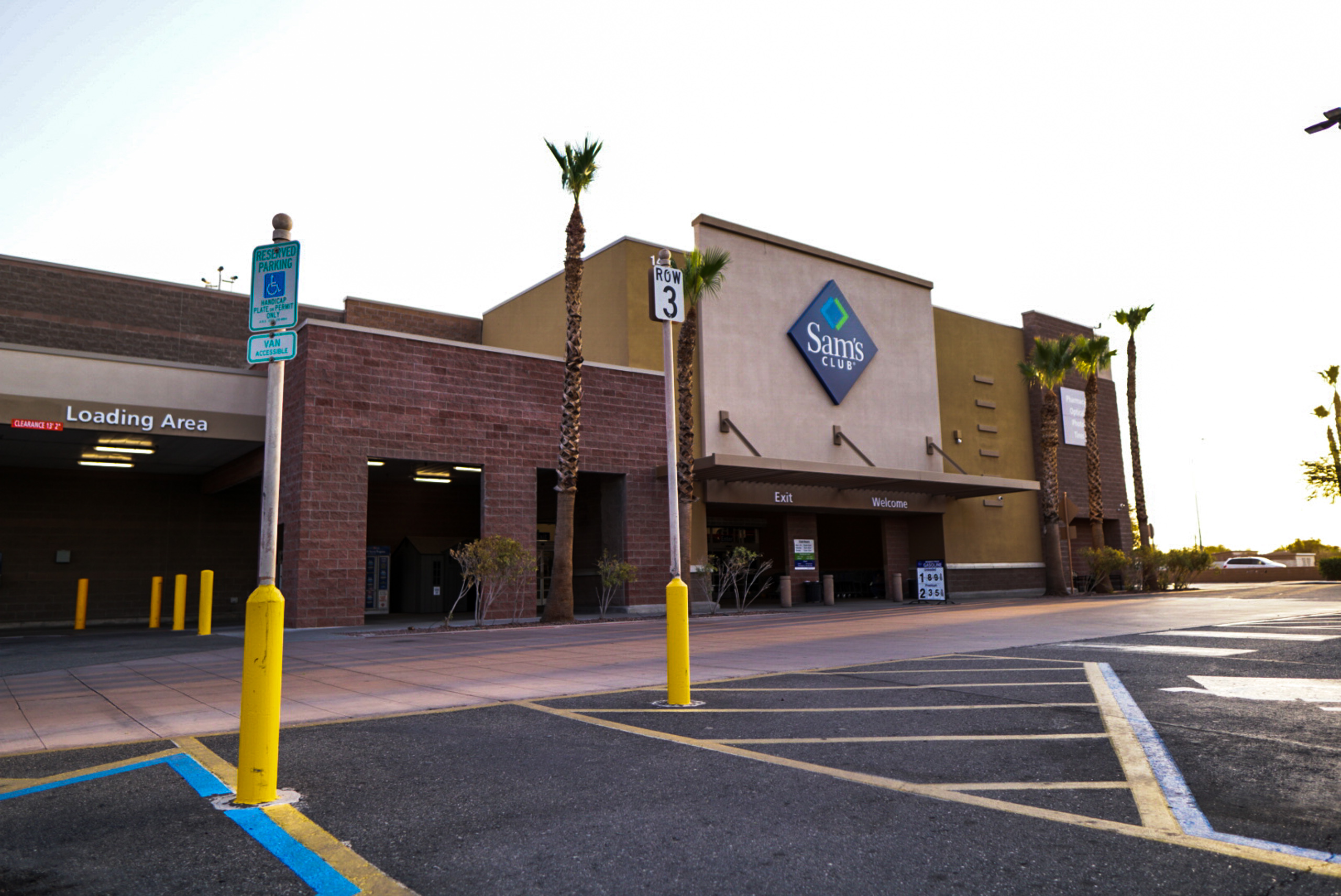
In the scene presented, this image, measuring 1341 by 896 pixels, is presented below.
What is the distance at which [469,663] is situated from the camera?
11797 millimetres

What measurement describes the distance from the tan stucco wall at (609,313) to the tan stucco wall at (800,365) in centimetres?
216

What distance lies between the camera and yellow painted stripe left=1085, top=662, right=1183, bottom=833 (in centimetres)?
404

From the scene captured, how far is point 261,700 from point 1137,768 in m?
5.07

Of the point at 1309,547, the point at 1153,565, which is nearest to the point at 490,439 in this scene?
the point at 1153,565

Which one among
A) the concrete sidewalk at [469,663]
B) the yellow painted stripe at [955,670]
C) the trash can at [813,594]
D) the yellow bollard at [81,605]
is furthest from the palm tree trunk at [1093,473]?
the yellow bollard at [81,605]

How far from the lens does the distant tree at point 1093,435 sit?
36.0m

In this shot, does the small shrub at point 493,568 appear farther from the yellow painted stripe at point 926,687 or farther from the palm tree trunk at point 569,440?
the yellow painted stripe at point 926,687

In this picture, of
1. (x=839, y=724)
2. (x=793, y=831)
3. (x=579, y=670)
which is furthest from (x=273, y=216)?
(x=579, y=670)

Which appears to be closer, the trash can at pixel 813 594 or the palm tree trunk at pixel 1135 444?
the trash can at pixel 813 594

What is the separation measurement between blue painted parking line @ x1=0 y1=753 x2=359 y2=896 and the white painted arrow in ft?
24.0

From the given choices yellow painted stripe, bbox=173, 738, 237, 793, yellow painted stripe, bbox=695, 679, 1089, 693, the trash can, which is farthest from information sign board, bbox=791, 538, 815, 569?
yellow painted stripe, bbox=173, 738, 237, 793

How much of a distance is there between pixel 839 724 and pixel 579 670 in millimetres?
4700

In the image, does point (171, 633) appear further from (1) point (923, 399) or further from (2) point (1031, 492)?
(2) point (1031, 492)

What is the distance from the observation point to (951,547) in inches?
1344
